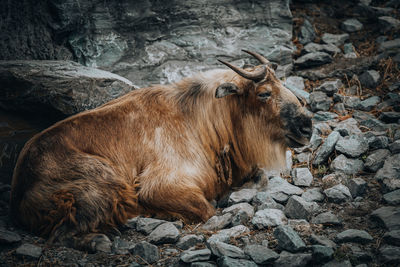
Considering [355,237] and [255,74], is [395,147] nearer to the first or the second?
[355,237]

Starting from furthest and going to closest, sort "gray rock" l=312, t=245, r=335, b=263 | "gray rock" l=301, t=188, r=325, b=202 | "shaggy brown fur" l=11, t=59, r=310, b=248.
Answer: "gray rock" l=301, t=188, r=325, b=202 → "shaggy brown fur" l=11, t=59, r=310, b=248 → "gray rock" l=312, t=245, r=335, b=263

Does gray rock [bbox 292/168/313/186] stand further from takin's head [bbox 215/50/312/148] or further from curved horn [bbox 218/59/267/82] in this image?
curved horn [bbox 218/59/267/82]

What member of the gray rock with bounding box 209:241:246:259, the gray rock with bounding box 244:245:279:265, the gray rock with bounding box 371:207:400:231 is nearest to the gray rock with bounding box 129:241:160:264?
the gray rock with bounding box 209:241:246:259

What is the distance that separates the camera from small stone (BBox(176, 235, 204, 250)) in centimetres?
349

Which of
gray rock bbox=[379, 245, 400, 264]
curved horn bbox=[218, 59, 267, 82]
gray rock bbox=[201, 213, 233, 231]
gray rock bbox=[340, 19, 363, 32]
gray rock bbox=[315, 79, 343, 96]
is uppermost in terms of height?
gray rock bbox=[340, 19, 363, 32]

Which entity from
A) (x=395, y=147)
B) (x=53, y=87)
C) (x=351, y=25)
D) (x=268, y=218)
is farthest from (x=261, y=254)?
(x=351, y=25)

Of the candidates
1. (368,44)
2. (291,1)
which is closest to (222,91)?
(368,44)

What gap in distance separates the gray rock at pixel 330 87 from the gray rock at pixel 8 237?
479 centimetres

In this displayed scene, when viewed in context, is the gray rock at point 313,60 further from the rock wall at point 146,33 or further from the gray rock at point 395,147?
the gray rock at point 395,147

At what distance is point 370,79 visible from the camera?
6.30 meters

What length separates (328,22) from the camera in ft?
25.8

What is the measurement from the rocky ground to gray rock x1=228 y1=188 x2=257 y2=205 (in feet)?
0.04

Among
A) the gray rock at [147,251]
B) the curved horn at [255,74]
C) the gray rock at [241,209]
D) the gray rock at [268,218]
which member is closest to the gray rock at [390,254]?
the gray rock at [268,218]

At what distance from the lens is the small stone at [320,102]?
605 centimetres
